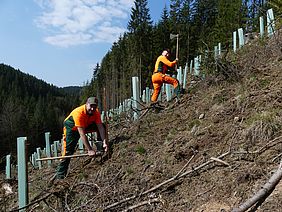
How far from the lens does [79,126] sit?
5.97 metres

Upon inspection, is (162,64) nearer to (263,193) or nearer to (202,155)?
(202,155)

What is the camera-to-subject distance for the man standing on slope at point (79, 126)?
19.7ft

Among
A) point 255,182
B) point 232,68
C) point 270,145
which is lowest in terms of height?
point 255,182

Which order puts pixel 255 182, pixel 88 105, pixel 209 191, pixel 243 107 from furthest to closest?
pixel 88 105 < pixel 243 107 < pixel 209 191 < pixel 255 182

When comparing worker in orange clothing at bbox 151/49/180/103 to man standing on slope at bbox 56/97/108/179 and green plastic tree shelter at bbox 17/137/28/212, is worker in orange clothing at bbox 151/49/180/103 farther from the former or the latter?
green plastic tree shelter at bbox 17/137/28/212

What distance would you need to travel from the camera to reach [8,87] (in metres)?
117

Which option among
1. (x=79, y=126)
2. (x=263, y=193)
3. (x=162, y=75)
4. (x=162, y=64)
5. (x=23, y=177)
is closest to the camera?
(x=263, y=193)

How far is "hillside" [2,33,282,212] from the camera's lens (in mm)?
3764

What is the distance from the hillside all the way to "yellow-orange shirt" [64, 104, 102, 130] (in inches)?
32.0

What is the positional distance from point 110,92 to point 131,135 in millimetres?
49658

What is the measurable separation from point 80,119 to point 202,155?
249cm

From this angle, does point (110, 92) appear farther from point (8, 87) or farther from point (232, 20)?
point (8, 87)

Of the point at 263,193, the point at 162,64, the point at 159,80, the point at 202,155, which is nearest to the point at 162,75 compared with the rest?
the point at 159,80

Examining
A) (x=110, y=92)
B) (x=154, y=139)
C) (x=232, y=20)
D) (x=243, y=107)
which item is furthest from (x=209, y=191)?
(x=110, y=92)
